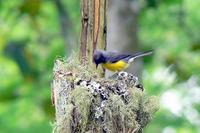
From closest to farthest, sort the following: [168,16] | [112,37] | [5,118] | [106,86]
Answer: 1. [106,86]
2. [112,37]
3. [168,16]
4. [5,118]

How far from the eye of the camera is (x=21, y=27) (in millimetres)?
13812

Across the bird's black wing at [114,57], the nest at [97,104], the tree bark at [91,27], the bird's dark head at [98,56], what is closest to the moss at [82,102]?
the nest at [97,104]

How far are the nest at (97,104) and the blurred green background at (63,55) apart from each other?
5927mm

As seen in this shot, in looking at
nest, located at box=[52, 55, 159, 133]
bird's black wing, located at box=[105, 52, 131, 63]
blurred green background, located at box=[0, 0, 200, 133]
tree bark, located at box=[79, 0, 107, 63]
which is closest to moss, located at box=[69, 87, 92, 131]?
nest, located at box=[52, 55, 159, 133]

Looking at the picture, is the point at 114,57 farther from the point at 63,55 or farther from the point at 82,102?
the point at 63,55

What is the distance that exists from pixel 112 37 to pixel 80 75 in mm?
4200

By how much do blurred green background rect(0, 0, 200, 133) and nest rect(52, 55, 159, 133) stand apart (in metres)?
5.93

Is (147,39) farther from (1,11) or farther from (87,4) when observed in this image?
(87,4)

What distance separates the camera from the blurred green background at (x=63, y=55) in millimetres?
11461

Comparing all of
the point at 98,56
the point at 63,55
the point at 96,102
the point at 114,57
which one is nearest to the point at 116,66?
the point at 114,57

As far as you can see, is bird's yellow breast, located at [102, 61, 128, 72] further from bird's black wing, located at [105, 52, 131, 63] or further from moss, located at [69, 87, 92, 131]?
moss, located at [69, 87, 92, 131]

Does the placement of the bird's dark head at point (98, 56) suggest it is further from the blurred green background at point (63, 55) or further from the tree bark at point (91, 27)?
the blurred green background at point (63, 55)

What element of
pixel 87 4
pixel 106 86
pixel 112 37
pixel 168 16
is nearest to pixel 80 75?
pixel 106 86

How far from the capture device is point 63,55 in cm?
1198
